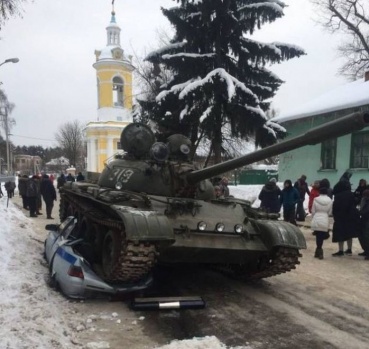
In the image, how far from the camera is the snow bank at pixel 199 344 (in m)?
4.65

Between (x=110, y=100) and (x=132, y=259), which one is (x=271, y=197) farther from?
(x=110, y=100)

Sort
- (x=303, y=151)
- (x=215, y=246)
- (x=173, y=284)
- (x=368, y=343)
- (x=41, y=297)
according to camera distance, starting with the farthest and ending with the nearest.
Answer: (x=303, y=151) < (x=173, y=284) < (x=215, y=246) < (x=41, y=297) < (x=368, y=343)

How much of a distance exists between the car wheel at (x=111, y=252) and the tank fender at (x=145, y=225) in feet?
1.54

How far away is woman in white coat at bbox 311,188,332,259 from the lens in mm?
9820

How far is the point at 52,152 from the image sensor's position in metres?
95.2

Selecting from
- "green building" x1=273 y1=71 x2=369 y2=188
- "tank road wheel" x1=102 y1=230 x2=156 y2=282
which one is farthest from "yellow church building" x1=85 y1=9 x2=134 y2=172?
"tank road wheel" x1=102 y1=230 x2=156 y2=282

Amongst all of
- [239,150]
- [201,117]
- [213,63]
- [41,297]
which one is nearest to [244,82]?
[213,63]

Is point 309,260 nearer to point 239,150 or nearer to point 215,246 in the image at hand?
point 215,246

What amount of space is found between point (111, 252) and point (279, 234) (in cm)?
245

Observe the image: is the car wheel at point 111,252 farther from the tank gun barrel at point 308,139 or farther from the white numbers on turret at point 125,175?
the tank gun barrel at point 308,139

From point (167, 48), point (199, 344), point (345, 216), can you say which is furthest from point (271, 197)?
point (199, 344)

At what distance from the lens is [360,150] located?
17812 mm

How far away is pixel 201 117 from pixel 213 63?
7.40 ft

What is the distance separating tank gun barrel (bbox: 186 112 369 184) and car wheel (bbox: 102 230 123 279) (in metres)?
1.71
